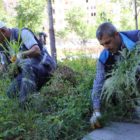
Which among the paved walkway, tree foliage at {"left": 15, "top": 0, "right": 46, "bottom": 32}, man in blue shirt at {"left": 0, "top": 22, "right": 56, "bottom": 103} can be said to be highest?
tree foliage at {"left": 15, "top": 0, "right": 46, "bottom": 32}

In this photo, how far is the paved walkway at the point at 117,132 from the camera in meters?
1.88

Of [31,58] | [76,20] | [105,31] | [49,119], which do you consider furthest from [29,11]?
[49,119]

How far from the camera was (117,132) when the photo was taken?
6.54 feet

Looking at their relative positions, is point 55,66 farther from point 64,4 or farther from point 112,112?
point 64,4

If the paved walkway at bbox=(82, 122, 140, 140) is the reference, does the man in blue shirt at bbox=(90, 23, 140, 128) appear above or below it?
above

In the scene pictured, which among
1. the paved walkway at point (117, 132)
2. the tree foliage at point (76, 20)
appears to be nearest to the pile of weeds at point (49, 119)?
the paved walkway at point (117, 132)

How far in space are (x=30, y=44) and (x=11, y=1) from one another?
153 feet

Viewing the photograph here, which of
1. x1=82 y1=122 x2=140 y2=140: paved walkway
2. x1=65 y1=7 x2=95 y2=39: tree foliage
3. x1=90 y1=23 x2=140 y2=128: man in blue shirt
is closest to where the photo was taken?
x1=82 y1=122 x2=140 y2=140: paved walkway

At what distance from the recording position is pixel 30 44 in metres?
3.24

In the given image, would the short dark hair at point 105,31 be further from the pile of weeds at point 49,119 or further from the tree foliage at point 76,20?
the tree foliage at point 76,20

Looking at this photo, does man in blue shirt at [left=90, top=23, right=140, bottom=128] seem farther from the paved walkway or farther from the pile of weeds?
the paved walkway

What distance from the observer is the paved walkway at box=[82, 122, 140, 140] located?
1877mm

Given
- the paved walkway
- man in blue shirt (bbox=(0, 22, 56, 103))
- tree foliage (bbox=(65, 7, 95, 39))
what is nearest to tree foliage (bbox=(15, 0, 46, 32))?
tree foliage (bbox=(65, 7, 95, 39))

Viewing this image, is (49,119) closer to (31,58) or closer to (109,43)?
(109,43)
